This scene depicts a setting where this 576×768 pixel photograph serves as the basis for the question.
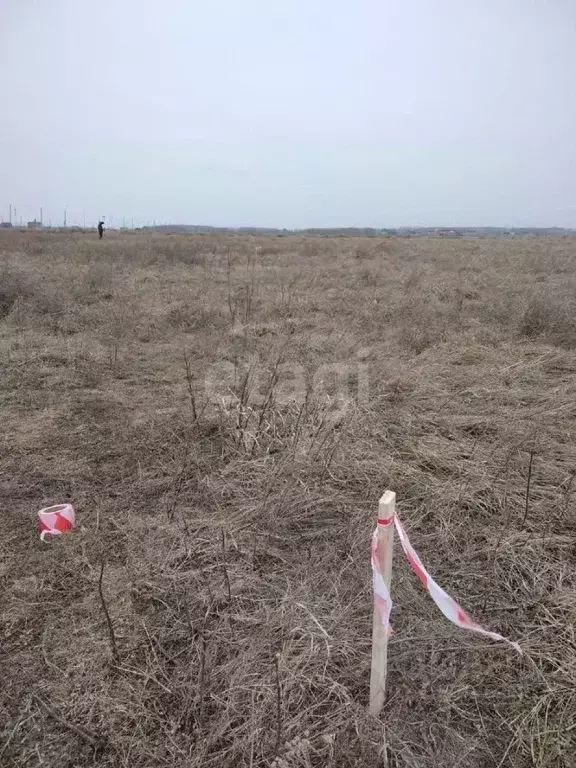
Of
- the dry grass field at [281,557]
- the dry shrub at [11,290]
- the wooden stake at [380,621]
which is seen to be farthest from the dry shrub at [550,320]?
the dry shrub at [11,290]

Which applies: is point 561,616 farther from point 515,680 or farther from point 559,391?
point 559,391

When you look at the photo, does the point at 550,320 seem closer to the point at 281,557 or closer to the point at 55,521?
the point at 281,557

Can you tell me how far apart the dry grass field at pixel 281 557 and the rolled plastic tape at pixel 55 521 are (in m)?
0.05

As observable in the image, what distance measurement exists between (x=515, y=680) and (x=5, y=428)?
3671mm

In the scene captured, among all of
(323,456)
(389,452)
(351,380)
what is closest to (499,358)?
(351,380)

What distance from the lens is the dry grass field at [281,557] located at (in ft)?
5.26

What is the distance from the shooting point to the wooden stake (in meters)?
1.36

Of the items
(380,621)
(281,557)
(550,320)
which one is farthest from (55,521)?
(550,320)

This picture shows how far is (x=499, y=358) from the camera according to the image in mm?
5418

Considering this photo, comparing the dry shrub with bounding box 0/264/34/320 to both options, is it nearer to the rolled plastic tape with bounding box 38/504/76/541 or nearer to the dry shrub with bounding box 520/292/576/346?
the rolled plastic tape with bounding box 38/504/76/541

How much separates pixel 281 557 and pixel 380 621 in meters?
0.98

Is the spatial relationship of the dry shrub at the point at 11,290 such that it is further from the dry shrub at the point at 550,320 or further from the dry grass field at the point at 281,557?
the dry shrub at the point at 550,320

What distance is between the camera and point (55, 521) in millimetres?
2561

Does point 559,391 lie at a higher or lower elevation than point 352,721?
higher
